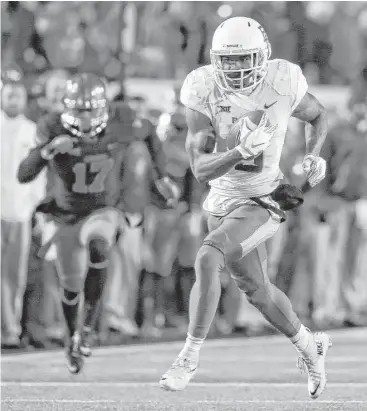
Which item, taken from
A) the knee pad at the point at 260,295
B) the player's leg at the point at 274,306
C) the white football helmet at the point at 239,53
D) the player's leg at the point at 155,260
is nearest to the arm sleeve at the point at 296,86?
the white football helmet at the point at 239,53

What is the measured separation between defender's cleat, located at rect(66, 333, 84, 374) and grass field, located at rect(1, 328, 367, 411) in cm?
9

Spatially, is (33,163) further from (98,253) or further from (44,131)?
(98,253)

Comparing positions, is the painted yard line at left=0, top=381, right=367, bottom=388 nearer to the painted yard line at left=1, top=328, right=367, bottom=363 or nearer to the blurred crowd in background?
the painted yard line at left=1, top=328, right=367, bottom=363

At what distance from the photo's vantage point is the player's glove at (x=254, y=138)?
19.1ft

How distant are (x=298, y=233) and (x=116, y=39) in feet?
6.48

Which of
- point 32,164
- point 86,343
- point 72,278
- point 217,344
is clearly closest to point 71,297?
point 72,278

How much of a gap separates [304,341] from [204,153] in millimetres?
1156

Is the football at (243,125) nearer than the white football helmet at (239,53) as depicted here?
Yes

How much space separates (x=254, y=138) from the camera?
585 cm

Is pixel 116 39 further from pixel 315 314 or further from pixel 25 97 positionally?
pixel 315 314

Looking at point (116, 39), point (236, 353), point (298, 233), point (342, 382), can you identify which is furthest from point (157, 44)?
point (342, 382)

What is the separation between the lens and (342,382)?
7.88 meters

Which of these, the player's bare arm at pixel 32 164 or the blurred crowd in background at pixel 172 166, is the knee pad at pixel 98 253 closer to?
the player's bare arm at pixel 32 164

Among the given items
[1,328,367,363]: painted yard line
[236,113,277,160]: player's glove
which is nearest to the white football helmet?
[236,113,277,160]: player's glove
